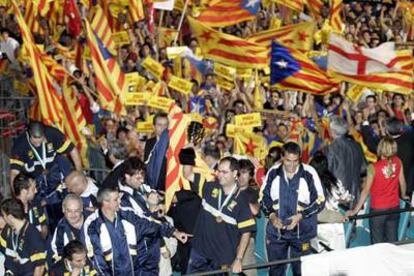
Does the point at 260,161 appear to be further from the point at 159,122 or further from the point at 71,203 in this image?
the point at 71,203

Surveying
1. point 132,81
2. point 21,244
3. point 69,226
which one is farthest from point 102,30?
point 21,244

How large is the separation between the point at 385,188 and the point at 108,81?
16.7 ft

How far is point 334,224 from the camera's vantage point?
12102 millimetres

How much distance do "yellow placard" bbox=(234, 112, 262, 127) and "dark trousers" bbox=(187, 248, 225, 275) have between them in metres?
4.96

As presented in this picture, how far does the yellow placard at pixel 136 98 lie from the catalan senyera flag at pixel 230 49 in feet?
5.30

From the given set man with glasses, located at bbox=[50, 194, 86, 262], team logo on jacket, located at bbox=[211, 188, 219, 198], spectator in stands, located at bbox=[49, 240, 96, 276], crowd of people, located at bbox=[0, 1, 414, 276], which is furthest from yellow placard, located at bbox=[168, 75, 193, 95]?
spectator in stands, located at bbox=[49, 240, 96, 276]

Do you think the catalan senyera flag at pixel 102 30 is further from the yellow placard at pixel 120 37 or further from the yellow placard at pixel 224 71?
the yellow placard at pixel 120 37

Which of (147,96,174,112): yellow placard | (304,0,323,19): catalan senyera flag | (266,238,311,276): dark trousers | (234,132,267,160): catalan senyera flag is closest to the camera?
(266,238,311,276): dark trousers

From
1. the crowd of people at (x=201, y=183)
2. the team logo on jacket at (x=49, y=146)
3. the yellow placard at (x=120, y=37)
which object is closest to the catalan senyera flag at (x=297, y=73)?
the crowd of people at (x=201, y=183)

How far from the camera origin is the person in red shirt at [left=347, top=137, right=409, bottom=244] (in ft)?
41.6

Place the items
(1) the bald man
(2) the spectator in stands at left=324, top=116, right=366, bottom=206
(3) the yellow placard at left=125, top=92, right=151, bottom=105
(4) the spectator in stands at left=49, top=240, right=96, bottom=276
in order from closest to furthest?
1. (4) the spectator in stands at left=49, top=240, right=96, bottom=276
2. (1) the bald man
3. (2) the spectator in stands at left=324, top=116, right=366, bottom=206
4. (3) the yellow placard at left=125, top=92, right=151, bottom=105

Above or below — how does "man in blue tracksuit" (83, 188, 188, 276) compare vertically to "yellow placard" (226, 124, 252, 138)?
above

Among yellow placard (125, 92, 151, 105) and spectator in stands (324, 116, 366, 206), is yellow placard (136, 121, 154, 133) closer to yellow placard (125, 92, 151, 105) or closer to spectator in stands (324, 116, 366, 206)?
yellow placard (125, 92, 151, 105)

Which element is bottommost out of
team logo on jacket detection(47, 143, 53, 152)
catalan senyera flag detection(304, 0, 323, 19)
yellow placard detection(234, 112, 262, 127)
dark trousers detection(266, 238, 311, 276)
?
dark trousers detection(266, 238, 311, 276)
